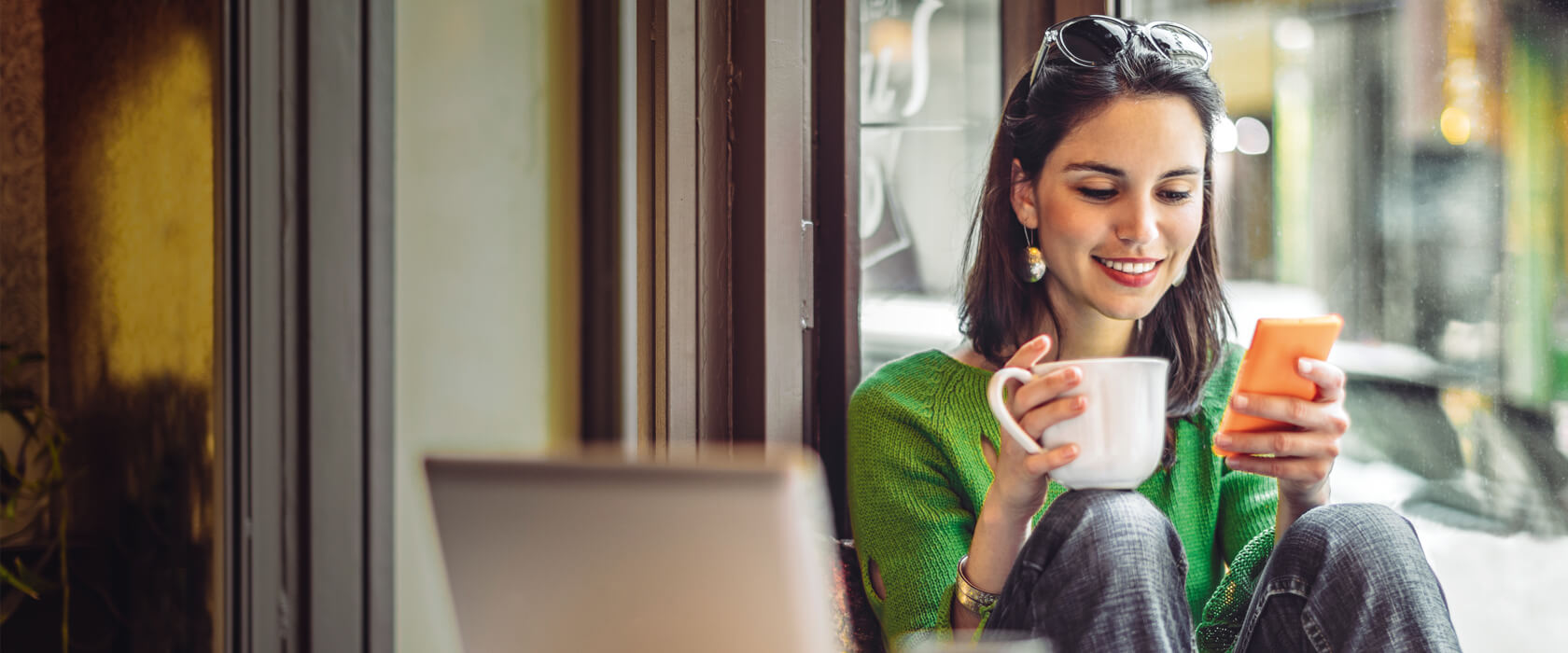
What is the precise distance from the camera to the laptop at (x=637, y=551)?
0.43 meters

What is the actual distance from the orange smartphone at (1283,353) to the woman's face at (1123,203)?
25cm

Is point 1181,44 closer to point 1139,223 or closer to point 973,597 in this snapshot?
point 1139,223

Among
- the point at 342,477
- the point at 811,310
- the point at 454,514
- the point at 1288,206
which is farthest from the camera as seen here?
the point at 811,310

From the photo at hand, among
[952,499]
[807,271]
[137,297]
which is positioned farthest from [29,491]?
[952,499]

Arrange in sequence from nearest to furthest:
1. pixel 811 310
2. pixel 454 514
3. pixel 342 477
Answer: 1. pixel 454 514
2. pixel 342 477
3. pixel 811 310

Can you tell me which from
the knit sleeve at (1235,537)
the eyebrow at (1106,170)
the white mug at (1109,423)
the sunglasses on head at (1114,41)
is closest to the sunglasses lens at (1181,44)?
the sunglasses on head at (1114,41)

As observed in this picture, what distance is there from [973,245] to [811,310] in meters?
0.23

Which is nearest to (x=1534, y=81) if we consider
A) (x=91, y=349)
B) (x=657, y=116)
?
(x=657, y=116)

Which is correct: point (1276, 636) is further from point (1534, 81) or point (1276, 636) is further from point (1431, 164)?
point (1534, 81)

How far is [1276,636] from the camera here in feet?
3.27

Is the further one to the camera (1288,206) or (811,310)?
(811,310)

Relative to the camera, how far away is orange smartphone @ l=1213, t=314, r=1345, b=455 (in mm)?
934

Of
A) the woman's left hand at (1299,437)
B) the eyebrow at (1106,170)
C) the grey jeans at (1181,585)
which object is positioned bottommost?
the grey jeans at (1181,585)

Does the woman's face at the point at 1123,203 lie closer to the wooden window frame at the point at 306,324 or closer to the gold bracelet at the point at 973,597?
the gold bracelet at the point at 973,597
